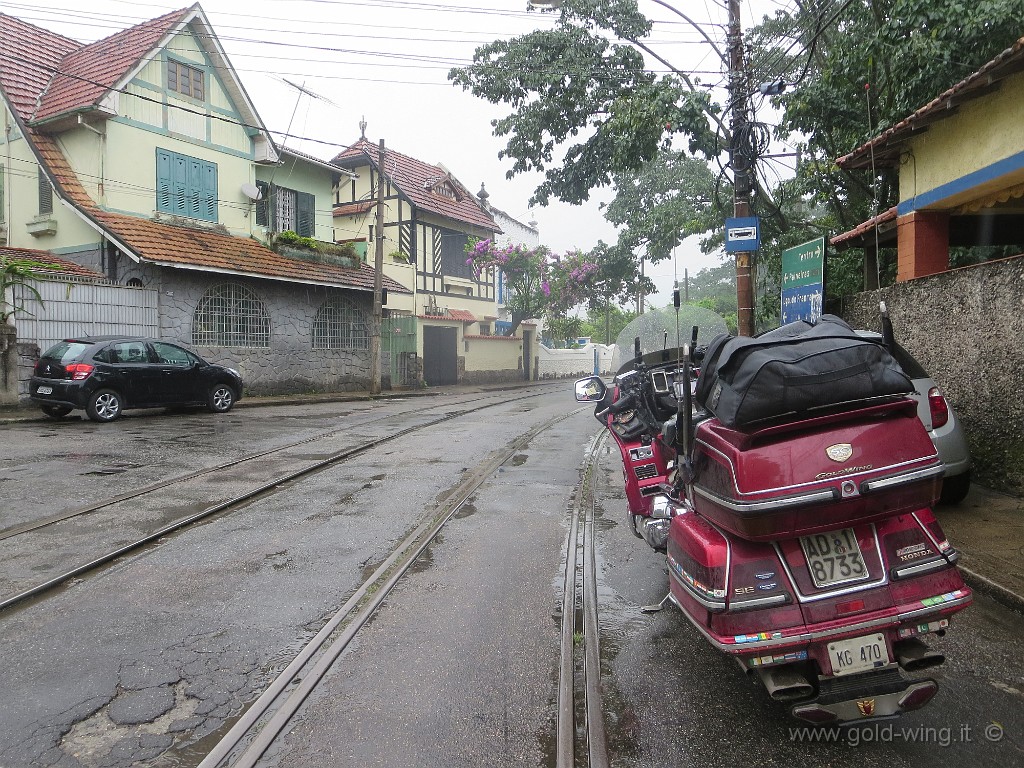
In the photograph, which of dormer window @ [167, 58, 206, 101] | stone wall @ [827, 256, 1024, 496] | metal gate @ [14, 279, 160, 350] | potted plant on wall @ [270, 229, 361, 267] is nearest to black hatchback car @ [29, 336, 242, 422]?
metal gate @ [14, 279, 160, 350]

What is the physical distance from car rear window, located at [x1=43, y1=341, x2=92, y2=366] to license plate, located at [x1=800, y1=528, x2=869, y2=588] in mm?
13471

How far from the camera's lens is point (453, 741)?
9.78 feet

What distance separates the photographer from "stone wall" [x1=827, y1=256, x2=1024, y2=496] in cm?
670

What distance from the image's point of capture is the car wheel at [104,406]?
12922 millimetres

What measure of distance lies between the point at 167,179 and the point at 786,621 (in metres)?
20.5

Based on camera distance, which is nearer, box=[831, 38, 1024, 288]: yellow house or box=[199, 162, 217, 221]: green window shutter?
box=[831, 38, 1024, 288]: yellow house

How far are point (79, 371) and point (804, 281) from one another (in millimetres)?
11998

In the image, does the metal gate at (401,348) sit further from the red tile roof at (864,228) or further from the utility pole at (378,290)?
the red tile roof at (864,228)

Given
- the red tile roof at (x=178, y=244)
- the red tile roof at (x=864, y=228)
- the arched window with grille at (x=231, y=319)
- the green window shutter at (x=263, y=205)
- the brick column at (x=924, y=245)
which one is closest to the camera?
the brick column at (x=924, y=245)

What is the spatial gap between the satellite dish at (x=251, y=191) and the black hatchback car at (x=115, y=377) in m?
8.14

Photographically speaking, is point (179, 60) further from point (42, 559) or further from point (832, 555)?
point (832, 555)

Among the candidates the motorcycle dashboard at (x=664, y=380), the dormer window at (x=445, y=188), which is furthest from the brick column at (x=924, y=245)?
the dormer window at (x=445, y=188)

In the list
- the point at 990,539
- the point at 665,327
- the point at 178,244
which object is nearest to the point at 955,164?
the point at 665,327

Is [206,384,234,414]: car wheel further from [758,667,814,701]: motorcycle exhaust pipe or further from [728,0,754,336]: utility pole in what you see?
[758,667,814,701]: motorcycle exhaust pipe
